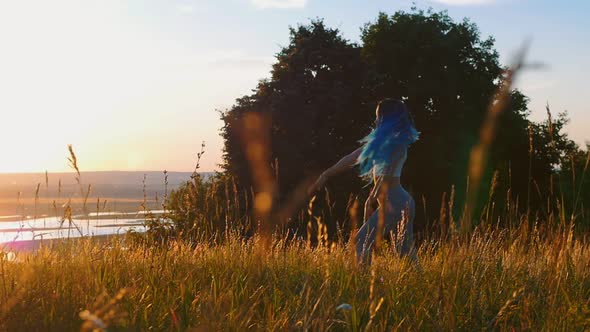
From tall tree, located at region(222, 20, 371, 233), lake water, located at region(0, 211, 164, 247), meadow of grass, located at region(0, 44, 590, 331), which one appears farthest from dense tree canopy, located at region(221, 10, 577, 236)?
meadow of grass, located at region(0, 44, 590, 331)

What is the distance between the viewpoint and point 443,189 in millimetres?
28062

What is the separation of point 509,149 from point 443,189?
4.90 m

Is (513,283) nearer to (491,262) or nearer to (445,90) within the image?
(491,262)

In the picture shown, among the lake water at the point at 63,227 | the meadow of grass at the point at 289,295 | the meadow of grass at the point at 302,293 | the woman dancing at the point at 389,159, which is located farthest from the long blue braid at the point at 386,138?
the lake water at the point at 63,227

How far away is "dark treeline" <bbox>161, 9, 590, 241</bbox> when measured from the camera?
2338cm

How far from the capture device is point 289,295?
4.71 meters

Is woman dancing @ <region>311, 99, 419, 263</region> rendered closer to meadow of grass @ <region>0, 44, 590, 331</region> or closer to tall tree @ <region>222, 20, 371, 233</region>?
meadow of grass @ <region>0, 44, 590, 331</region>

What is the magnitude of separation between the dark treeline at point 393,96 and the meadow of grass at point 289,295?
14.2 meters

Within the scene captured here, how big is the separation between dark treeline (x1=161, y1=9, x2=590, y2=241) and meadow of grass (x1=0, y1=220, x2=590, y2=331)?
46.6 ft

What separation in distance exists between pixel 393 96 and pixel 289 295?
25111 millimetres

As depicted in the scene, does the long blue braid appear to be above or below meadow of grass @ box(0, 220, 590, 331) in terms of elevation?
above

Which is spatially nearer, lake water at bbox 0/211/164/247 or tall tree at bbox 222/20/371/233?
lake water at bbox 0/211/164/247

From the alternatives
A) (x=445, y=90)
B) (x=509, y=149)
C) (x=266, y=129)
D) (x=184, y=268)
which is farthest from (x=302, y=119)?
(x=184, y=268)

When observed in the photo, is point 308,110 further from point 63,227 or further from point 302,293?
point 302,293
